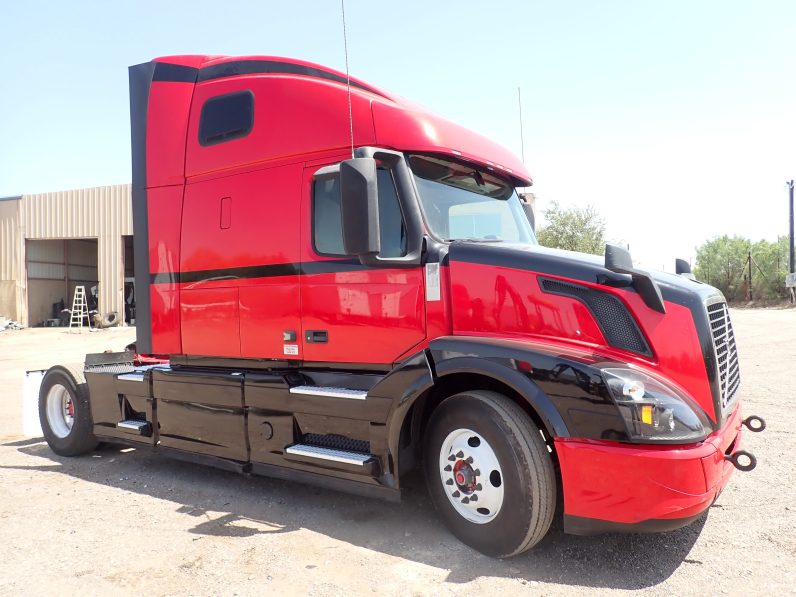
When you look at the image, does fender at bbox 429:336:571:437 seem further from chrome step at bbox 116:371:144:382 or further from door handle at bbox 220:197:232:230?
chrome step at bbox 116:371:144:382

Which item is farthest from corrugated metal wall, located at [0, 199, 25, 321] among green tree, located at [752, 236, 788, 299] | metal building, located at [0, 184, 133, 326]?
green tree, located at [752, 236, 788, 299]

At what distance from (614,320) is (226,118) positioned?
3.41m

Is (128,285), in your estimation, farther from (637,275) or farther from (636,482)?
(636,482)

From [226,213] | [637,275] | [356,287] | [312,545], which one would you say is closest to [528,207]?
[356,287]

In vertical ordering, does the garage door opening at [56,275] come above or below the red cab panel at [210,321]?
above

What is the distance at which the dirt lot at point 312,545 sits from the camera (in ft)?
10.3

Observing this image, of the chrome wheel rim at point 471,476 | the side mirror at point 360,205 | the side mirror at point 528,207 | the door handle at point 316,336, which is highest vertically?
the side mirror at point 528,207

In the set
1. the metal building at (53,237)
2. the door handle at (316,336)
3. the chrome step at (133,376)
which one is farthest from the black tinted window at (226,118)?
the metal building at (53,237)

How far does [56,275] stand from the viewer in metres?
31.3

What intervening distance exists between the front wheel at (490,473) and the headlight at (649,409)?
21.7 inches

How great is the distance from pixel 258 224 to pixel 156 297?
139 cm

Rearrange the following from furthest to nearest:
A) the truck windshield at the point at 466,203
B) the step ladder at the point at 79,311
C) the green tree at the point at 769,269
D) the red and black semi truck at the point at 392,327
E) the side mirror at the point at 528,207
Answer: the green tree at the point at 769,269, the step ladder at the point at 79,311, the side mirror at the point at 528,207, the truck windshield at the point at 466,203, the red and black semi truck at the point at 392,327

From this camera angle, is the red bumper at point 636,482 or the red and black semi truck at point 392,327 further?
the red and black semi truck at point 392,327

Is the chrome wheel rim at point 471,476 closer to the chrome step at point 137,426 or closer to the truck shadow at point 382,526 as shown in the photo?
the truck shadow at point 382,526
